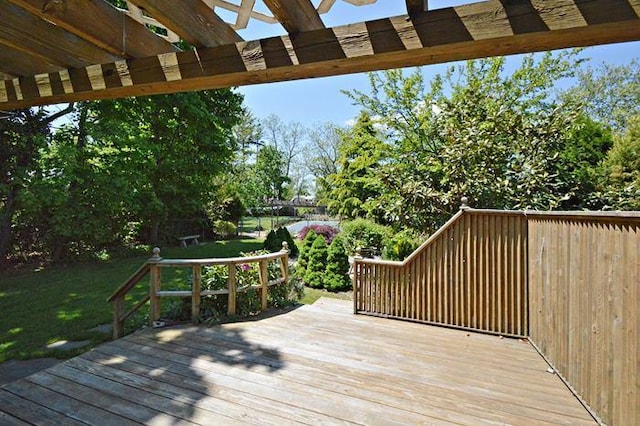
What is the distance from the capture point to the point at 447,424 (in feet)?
7.71

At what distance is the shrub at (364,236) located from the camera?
31.0ft

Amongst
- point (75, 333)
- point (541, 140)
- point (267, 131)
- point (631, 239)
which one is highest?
point (267, 131)

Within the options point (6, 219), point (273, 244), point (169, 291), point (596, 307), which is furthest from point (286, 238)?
point (596, 307)

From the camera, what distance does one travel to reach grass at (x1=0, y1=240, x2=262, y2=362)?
419 cm

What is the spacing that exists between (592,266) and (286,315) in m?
3.67

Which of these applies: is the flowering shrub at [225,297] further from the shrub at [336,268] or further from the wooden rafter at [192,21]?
the wooden rafter at [192,21]

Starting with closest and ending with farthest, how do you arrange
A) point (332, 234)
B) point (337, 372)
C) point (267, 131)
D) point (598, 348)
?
point (598, 348) → point (337, 372) → point (332, 234) → point (267, 131)

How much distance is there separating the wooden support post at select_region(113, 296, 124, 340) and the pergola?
2.75 metres

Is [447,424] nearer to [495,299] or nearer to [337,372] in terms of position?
[337,372]

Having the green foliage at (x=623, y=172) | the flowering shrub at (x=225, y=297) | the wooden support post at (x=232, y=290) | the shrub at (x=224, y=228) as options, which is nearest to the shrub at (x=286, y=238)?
the flowering shrub at (x=225, y=297)

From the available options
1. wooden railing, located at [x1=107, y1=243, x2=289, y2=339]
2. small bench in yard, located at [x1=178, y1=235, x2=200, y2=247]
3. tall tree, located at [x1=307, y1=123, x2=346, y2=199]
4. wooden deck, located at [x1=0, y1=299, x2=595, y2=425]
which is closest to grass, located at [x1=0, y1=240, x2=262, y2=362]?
wooden railing, located at [x1=107, y1=243, x2=289, y2=339]

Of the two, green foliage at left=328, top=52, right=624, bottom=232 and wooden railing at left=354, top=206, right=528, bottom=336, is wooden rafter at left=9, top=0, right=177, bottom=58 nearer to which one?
wooden railing at left=354, top=206, right=528, bottom=336

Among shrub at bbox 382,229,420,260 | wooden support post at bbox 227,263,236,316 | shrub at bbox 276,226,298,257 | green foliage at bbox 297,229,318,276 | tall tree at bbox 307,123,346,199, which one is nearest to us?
wooden support post at bbox 227,263,236,316

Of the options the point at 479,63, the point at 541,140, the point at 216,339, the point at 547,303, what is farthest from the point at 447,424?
the point at 479,63
